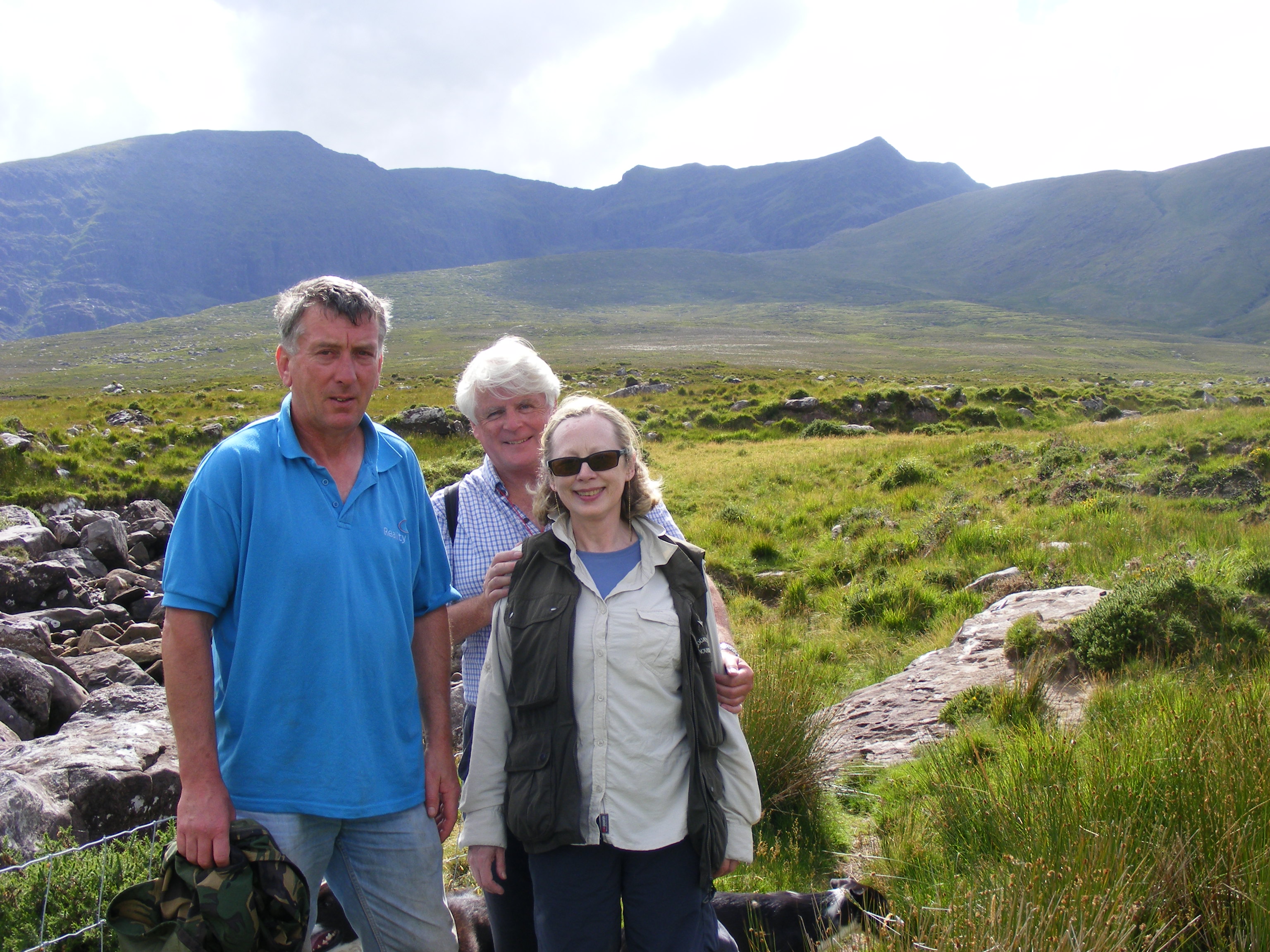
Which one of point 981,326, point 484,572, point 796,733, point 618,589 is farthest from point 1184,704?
point 981,326

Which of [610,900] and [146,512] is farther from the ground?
[610,900]

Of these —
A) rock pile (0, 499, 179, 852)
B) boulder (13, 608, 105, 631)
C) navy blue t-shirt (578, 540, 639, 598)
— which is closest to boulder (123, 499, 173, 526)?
rock pile (0, 499, 179, 852)

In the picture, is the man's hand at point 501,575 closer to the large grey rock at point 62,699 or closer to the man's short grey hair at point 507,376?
the man's short grey hair at point 507,376

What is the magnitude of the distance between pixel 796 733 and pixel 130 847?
10.9 ft

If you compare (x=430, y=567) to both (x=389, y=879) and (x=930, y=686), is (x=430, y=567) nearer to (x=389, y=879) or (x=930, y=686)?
(x=389, y=879)

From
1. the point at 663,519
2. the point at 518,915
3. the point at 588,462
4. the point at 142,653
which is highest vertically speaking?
the point at 588,462

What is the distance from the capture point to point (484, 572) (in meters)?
2.78

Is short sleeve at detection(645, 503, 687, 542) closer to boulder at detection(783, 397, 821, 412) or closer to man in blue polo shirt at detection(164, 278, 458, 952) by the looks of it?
man in blue polo shirt at detection(164, 278, 458, 952)

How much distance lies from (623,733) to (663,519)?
2.50ft

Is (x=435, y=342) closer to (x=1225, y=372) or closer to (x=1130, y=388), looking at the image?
(x=1130, y=388)

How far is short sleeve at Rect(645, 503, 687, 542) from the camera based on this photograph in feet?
8.32

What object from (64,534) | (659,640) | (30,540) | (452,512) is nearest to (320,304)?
(452,512)

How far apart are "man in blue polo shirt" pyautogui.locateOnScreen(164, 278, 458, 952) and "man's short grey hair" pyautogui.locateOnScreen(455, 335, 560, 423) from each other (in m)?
0.44

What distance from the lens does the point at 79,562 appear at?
30.4ft
